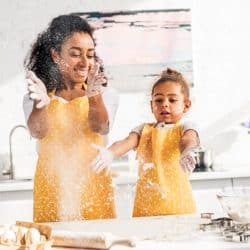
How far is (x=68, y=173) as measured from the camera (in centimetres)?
314

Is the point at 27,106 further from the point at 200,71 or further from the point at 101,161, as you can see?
the point at 200,71

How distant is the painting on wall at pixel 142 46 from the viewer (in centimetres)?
321

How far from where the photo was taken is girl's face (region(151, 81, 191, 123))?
316cm

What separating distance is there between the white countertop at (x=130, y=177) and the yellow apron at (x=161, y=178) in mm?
63

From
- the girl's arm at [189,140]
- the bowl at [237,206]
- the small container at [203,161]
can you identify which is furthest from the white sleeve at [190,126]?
the bowl at [237,206]

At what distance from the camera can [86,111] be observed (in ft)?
10.3

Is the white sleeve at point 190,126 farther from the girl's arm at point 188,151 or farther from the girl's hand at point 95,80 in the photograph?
the girl's hand at point 95,80

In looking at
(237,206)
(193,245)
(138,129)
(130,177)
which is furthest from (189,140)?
(193,245)

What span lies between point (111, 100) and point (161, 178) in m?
0.54

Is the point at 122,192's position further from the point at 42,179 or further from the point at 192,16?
the point at 192,16

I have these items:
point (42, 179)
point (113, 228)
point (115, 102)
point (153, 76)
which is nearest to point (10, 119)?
point (42, 179)

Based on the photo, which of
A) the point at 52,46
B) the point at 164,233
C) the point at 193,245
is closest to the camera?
the point at 193,245

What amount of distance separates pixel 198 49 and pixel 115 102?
0.59 metres

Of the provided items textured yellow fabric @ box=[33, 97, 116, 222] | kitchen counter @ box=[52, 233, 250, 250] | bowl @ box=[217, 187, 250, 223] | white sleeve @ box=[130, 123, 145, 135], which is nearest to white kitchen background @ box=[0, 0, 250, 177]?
white sleeve @ box=[130, 123, 145, 135]
